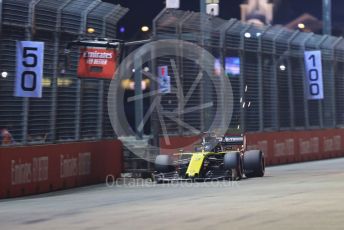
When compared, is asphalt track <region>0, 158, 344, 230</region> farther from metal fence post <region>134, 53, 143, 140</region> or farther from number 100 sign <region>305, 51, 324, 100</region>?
number 100 sign <region>305, 51, 324, 100</region>

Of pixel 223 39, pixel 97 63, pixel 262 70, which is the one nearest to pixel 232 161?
pixel 97 63

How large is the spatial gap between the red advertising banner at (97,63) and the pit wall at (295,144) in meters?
4.63

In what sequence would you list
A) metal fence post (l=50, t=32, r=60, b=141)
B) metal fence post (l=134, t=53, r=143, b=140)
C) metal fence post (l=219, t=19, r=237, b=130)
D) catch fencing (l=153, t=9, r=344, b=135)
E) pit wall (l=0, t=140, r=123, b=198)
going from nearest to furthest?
pit wall (l=0, t=140, r=123, b=198) < metal fence post (l=50, t=32, r=60, b=141) < metal fence post (l=134, t=53, r=143, b=140) < catch fencing (l=153, t=9, r=344, b=135) < metal fence post (l=219, t=19, r=237, b=130)

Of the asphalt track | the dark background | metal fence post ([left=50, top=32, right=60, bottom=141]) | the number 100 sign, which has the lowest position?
the asphalt track

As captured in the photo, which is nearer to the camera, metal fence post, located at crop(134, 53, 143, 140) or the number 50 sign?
the number 50 sign

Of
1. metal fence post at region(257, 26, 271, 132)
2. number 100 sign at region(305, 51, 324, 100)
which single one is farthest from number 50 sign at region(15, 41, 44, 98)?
number 100 sign at region(305, 51, 324, 100)

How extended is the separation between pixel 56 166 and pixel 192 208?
268 inches

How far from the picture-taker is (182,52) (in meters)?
22.5

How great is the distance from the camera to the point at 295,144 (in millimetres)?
26594

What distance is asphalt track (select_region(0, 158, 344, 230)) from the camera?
855cm

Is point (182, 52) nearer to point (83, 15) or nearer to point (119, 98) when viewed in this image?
point (119, 98)

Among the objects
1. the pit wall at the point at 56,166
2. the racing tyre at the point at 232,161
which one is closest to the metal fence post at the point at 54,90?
the pit wall at the point at 56,166

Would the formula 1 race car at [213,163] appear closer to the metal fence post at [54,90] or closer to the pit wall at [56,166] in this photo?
the pit wall at [56,166]

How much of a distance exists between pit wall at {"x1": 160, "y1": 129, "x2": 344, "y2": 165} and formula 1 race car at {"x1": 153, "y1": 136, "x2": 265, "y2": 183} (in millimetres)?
4311
